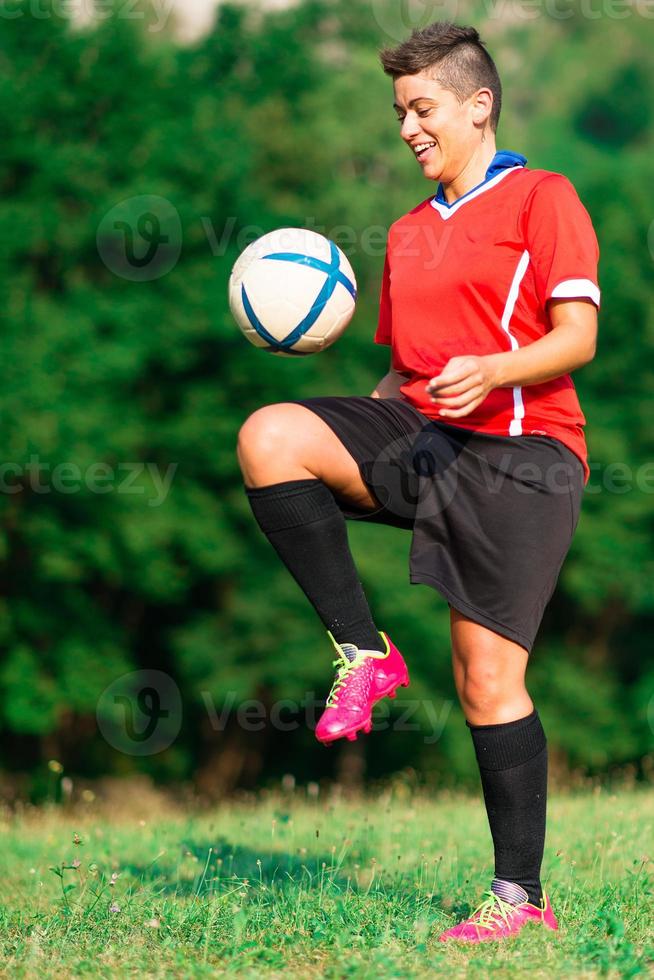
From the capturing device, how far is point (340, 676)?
12.4 feet

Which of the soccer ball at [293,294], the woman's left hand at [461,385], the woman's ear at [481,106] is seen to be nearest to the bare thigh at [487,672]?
the woman's left hand at [461,385]

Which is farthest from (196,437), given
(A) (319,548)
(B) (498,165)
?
(A) (319,548)

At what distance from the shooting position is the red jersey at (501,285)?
3760 mm

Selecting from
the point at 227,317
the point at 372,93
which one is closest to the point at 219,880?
the point at 227,317

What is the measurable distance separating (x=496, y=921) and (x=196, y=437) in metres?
17.4

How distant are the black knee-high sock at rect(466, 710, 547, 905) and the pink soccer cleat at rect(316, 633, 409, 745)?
333 millimetres

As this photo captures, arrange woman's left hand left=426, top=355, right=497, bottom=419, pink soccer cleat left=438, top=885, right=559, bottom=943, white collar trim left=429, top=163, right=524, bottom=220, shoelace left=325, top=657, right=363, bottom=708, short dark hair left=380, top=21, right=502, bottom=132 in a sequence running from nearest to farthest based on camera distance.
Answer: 1. woman's left hand left=426, top=355, right=497, bottom=419
2. pink soccer cleat left=438, top=885, right=559, bottom=943
3. shoelace left=325, top=657, right=363, bottom=708
4. short dark hair left=380, top=21, right=502, bottom=132
5. white collar trim left=429, top=163, right=524, bottom=220

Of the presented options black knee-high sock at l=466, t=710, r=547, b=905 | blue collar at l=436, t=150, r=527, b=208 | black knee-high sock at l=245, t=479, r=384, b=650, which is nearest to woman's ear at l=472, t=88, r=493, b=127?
blue collar at l=436, t=150, r=527, b=208

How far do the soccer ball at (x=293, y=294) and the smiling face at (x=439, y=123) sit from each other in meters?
0.54

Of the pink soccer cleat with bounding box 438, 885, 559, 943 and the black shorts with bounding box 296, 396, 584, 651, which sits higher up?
the black shorts with bounding box 296, 396, 584, 651

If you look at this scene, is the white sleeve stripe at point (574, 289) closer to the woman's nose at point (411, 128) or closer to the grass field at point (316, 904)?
the woman's nose at point (411, 128)

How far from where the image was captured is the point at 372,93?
25547 millimetres

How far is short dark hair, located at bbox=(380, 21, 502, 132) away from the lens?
3928 millimetres

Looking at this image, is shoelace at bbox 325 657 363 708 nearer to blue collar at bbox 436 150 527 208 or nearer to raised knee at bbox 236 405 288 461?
raised knee at bbox 236 405 288 461
